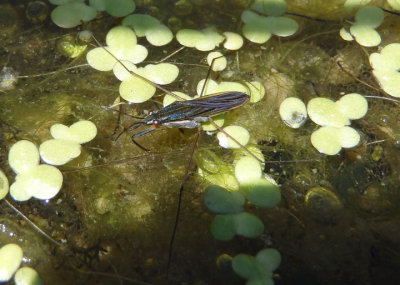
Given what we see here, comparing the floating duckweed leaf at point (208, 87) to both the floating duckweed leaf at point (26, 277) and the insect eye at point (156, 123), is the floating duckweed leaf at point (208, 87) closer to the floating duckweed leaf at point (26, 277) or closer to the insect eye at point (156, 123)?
the insect eye at point (156, 123)

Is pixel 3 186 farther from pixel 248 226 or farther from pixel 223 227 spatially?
pixel 248 226

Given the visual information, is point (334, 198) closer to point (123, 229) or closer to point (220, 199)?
point (220, 199)

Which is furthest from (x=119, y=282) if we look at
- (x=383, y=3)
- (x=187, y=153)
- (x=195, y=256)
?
(x=383, y=3)

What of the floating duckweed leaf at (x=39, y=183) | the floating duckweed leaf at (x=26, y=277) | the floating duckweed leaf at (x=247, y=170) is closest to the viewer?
the floating duckweed leaf at (x=26, y=277)

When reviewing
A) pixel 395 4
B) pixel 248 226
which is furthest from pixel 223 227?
pixel 395 4

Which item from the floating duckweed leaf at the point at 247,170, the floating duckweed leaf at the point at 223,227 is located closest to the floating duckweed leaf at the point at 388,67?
the floating duckweed leaf at the point at 247,170
